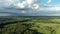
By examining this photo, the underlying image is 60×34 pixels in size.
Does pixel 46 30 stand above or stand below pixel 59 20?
below

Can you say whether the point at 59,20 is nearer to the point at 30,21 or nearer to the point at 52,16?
the point at 52,16

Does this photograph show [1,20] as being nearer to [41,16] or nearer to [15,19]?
[15,19]

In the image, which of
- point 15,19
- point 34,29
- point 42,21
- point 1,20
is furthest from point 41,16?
point 1,20

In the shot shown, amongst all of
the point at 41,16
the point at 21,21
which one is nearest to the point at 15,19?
the point at 21,21

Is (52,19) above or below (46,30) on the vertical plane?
above

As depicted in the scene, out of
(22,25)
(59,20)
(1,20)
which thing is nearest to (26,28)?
(22,25)
